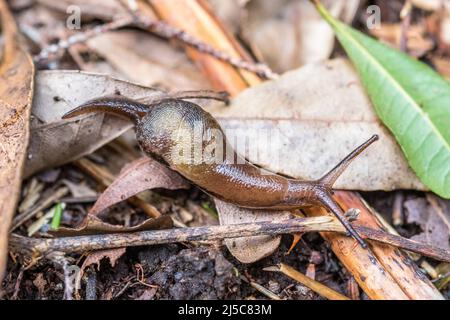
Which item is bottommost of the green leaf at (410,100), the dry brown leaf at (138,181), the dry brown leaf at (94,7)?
the dry brown leaf at (138,181)

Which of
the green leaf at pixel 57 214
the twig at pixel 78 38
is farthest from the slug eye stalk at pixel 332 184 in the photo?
the twig at pixel 78 38

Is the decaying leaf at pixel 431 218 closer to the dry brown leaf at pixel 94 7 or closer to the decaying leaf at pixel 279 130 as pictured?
the decaying leaf at pixel 279 130

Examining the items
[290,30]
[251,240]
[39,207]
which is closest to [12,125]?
[39,207]

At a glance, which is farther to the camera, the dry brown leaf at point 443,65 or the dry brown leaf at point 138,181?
the dry brown leaf at point 443,65

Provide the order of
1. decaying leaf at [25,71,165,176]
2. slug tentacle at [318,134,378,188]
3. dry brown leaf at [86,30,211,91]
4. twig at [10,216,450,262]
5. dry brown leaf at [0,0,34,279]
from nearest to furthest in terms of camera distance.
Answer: dry brown leaf at [0,0,34,279]
twig at [10,216,450,262]
slug tentacle at [318,134,378,188]
decaying leaf at [25,71,165,176]
dry brown leaf at [86,30,211,91]

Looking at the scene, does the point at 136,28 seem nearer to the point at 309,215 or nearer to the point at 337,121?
the point at 337,121

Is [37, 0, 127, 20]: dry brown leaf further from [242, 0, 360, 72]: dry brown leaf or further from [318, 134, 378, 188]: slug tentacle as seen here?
[318, 134, 378, 188]: slug tentacle

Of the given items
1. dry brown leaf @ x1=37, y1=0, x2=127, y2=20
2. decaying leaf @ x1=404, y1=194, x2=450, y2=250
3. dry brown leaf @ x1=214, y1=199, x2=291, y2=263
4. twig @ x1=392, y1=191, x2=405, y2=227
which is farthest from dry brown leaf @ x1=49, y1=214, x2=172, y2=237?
dry brown leaf @ x1=37, y1=0, x2=127, y2=20
